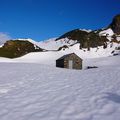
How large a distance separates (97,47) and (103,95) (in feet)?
414

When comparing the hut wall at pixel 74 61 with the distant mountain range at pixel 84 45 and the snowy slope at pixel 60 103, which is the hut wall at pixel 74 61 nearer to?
the snowy slope at pixel 60 103

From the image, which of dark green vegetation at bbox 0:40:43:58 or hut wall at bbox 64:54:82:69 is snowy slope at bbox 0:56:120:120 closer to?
hut wall at bbox 64:54:82:69

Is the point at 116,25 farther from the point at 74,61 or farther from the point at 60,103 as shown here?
the point at 60,103

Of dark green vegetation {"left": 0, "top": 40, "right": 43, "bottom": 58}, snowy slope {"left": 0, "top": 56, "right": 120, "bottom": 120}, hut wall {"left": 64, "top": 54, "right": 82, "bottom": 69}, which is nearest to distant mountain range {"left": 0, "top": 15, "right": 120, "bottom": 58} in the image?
dark green vegetation {"left": 0, "top": 40, "right": 43, "bottom": 58}

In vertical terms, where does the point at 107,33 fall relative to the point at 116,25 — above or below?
below

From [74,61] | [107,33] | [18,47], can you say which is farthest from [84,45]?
[74,61]

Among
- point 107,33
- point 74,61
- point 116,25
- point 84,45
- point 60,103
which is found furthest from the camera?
point 116,25

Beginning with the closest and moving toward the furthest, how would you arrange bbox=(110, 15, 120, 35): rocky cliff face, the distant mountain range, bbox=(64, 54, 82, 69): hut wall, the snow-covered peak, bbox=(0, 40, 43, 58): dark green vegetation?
1. bbox=(64, 54, 82, 69): hut wall
2. the distant mountain range
3. the snow-covered peak
4. bbox=(0, 40, 43, 58): dark green vegetation
5. bbox=(110, 15, 120, 35): rocky cliff face

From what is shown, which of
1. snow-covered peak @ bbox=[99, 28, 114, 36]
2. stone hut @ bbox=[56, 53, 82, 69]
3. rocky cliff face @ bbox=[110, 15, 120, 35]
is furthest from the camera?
rocky cliff face @ bbox=[110, 15, 120, 35]

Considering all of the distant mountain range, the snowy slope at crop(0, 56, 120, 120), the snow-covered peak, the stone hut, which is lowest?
the snowy slope at crop(0, 56, 120, 120)

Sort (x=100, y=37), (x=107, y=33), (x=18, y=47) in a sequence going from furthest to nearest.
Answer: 1. (x=18, y=47)
2. (x=107, y=33)
3. (x=100, y=37)

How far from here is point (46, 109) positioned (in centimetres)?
796

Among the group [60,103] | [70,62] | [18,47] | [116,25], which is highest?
[116,25]

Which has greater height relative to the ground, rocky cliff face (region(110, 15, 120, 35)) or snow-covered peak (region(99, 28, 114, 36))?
rocky cliff face (region(110, 15, 120, 35))
